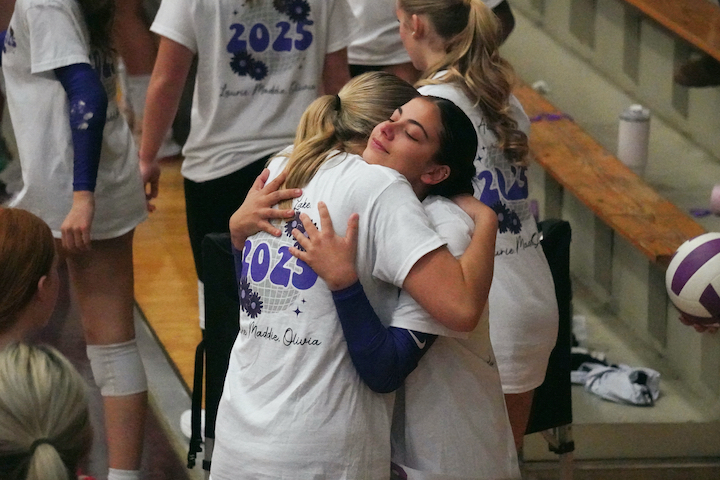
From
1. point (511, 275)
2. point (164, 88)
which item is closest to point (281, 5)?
point (164, 88)

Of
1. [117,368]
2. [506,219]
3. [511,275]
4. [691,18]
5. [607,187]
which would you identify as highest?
[506,219]

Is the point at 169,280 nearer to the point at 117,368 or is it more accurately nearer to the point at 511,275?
the point at 117,368

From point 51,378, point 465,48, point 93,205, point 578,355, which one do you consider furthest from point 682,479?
point 51,378

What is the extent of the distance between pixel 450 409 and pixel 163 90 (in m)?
1.57

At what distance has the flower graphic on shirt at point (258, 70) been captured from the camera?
2951mm

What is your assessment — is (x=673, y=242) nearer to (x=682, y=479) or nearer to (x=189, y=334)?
(x=682, y=479)

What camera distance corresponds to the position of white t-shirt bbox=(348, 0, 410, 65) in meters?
3.57

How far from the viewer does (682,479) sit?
133 inches

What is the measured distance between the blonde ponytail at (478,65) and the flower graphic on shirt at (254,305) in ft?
2.52

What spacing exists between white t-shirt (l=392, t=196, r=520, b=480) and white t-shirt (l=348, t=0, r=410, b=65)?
5.98 ft

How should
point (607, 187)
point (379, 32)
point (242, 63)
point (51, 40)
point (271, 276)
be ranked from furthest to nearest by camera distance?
point (607, 187), point (379, 32), point (242, 63), point (51, 40), point (271, 276)

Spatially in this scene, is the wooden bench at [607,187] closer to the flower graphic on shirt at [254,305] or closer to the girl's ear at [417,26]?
the girl's ear at [417,26]

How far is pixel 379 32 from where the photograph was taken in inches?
141

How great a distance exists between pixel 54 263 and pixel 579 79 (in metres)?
4.05
